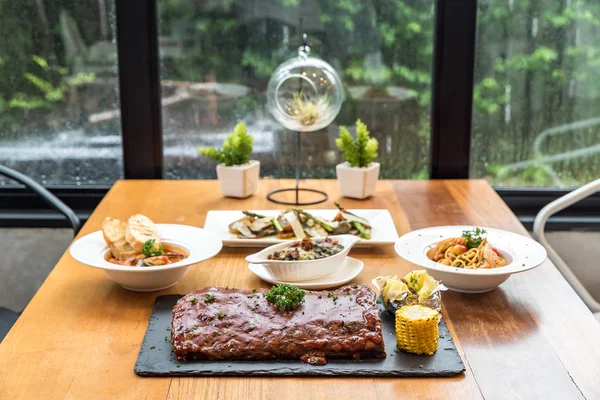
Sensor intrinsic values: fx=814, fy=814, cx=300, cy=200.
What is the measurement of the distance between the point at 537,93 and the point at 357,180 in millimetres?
954

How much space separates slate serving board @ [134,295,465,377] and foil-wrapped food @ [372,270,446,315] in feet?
0.34

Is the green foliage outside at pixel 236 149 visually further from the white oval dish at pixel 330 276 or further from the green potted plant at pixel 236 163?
the white oval dish at pixel 330 276

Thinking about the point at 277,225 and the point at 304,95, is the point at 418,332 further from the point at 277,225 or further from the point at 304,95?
the point at 304,95


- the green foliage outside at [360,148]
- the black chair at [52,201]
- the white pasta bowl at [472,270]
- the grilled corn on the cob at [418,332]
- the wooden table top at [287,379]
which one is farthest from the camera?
the green foliage outside at [360,148]

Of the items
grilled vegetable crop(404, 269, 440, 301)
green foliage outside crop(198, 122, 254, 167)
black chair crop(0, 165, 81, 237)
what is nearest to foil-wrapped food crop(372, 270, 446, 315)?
grilled vegetable crop(404, 269, 440, 301)

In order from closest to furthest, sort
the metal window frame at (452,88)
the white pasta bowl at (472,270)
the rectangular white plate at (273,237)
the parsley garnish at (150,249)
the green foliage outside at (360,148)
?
the white pasta bowl at (472,270) < the parsley garnish at (150,249) < the rectangular white plate at (273,237) < the green foliage outside at (360,148) < the metal window frame at (452,88)

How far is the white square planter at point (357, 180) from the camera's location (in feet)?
8.27

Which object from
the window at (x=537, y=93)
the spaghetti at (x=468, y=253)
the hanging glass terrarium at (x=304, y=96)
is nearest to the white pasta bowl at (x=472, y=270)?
the spaghetti at (x=468, y=253)

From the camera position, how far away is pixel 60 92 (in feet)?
10.0

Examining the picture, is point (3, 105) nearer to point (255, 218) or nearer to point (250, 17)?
point (250, 17)

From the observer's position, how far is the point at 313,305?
155cm

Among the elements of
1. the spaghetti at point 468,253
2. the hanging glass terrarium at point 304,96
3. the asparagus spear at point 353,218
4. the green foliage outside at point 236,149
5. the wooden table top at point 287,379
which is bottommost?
the wooden table top at point 287,379

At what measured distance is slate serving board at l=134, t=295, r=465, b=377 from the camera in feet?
4.58

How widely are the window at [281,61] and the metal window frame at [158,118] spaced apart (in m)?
0.06
